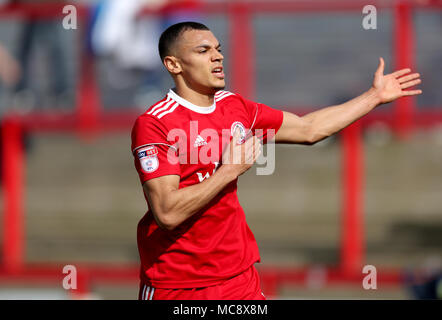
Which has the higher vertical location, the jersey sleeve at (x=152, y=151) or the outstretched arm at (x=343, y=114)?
the outstretched arm at (x=343, y=114)

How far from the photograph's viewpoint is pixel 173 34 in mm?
3578

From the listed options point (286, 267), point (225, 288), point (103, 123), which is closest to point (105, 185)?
point (103, 123)

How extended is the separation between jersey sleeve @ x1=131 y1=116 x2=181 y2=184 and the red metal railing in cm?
311

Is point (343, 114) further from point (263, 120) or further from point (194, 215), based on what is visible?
point (194, 215)

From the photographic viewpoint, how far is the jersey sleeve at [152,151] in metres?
3.31

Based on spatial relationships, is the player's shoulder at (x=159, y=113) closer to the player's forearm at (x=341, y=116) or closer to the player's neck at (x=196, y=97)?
the player's neck at (x=196, y=97)

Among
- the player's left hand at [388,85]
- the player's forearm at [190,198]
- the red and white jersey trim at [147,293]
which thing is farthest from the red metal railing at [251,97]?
the player's forearm at [190,198]

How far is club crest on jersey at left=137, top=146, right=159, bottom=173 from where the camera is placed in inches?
130

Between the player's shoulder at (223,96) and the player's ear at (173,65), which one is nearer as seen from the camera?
the player's ear at (173,65)

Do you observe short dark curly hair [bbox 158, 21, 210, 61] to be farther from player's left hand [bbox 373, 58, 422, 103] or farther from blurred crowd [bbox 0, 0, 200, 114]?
blurred crowd [bbox 0, 0, 200, 114]

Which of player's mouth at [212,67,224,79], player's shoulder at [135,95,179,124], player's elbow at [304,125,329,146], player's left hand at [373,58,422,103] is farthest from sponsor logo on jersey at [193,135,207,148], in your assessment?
player's left hand at [373,58,422,103]

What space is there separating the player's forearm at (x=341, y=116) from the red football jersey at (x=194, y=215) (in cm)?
47
